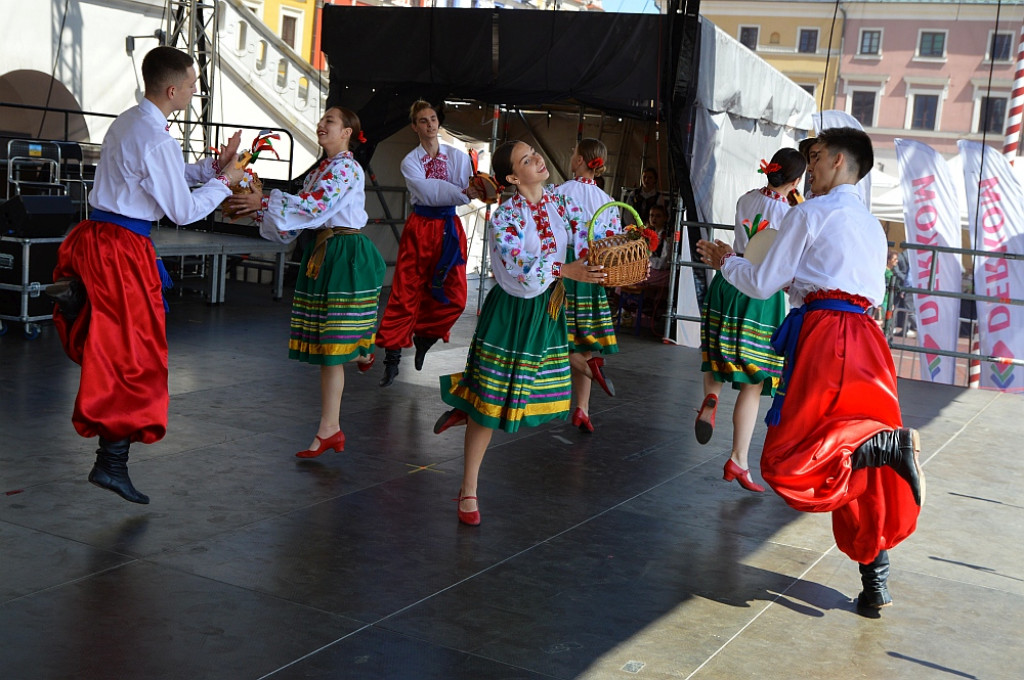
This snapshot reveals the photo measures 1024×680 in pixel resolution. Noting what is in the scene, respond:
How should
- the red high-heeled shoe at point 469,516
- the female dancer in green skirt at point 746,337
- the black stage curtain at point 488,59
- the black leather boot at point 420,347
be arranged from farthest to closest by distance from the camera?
the black stage curtain at point 488,59, the black leather boot at point 420,347, the female dancer in green skirt at point 746,337, the red high-heeled shoe at point 469,516

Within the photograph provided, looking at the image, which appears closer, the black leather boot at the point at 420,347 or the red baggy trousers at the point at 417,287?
the red baggy trousers at the point at 417,287

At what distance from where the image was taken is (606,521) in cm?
392

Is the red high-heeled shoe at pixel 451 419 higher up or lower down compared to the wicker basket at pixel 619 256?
lower down

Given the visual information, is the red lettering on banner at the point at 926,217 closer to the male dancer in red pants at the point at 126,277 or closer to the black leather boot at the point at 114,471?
the male dancer in red pants at the point at 126,277

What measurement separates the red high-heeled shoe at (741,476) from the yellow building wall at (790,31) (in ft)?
21.6

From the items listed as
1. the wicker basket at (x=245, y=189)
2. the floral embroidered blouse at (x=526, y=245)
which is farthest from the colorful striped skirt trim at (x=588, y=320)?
the wicker basket at (x=245, y=189)

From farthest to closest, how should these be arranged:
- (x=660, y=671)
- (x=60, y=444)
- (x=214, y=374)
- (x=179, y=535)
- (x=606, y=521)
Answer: (x=214, y=374) < (x=60, y=444) < (x=606, y=521) < (x=179, y=535) < (x=660, y=671)

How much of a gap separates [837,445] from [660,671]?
83cm

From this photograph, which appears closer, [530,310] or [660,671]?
[660,671]

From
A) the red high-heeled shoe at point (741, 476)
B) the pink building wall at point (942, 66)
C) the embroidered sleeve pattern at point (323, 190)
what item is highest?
the pink building wall at point (942, 66)

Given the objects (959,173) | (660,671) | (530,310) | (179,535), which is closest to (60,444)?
(179,535)

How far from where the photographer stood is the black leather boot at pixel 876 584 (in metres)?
3.21

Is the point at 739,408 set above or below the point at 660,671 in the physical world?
above

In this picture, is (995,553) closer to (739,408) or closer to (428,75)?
(739,408)
